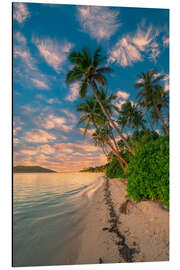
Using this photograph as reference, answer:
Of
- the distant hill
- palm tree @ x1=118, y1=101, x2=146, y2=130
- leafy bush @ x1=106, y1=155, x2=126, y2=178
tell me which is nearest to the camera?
→ the distant hill

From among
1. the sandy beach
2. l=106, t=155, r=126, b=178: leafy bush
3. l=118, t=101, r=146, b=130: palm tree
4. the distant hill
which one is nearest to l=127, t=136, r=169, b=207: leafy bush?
the sandy beach

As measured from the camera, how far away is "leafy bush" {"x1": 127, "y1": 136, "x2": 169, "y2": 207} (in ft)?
9.40

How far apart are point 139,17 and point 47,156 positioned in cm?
406

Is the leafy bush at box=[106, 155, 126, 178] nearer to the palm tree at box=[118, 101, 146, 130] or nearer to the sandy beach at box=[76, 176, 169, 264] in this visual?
the palm tree at box=[118, 101, 146, 130]

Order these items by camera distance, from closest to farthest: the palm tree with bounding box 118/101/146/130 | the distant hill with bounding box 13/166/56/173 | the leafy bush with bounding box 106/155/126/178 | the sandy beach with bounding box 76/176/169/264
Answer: the sandy beach with bounding box 76/176/169/264 → the distant hill with bounding box 13/166/56/173 → the palm tree with bounding box 118/101/146/130 → the leafy bush with bounding box 106/155/126/178

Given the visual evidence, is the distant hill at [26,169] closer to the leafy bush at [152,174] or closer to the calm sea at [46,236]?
Result: the calm sea at [46,236]

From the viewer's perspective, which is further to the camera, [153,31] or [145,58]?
[145,58]

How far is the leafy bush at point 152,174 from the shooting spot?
2865 millimetres

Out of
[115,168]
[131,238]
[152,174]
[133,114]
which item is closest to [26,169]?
[131,238]
